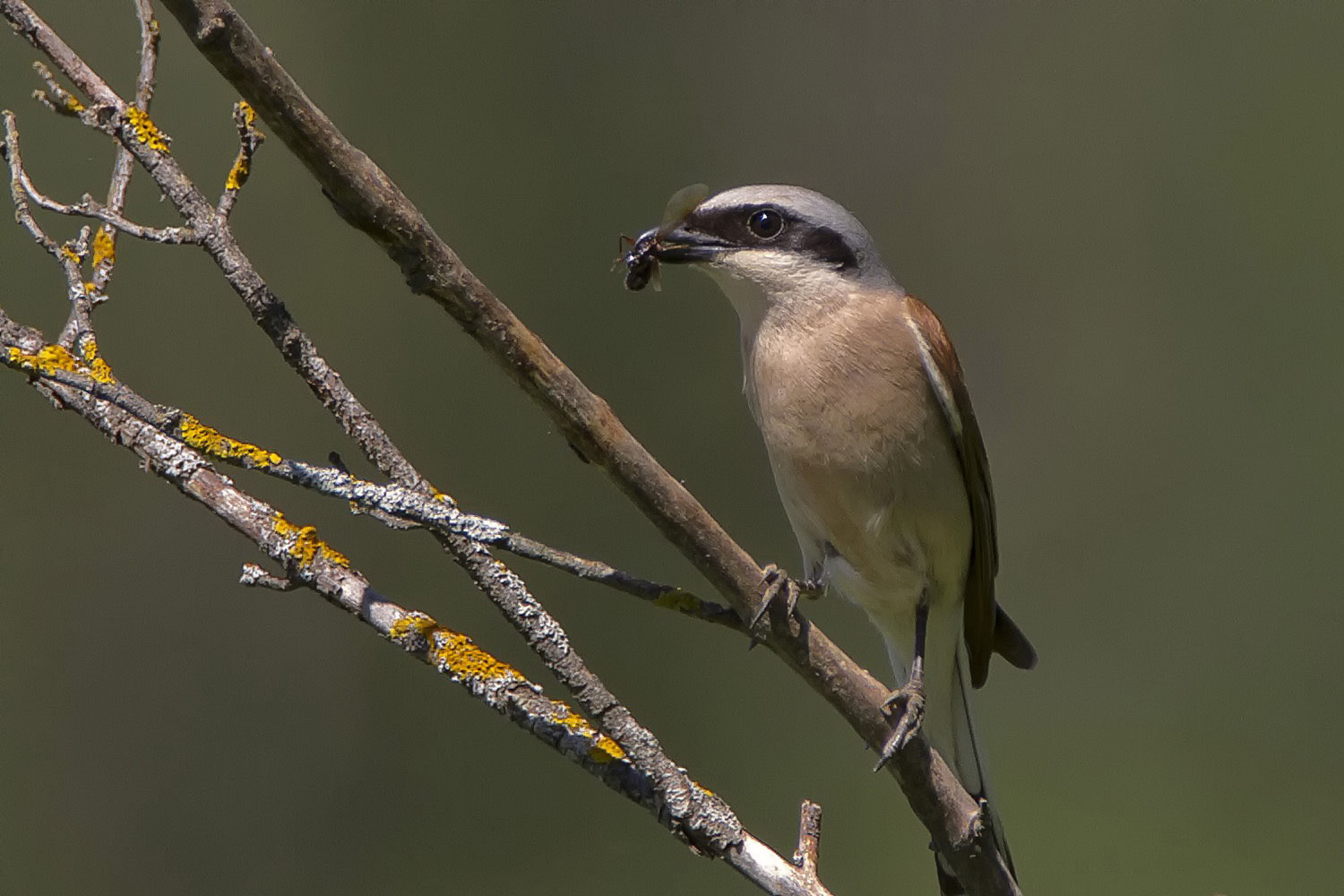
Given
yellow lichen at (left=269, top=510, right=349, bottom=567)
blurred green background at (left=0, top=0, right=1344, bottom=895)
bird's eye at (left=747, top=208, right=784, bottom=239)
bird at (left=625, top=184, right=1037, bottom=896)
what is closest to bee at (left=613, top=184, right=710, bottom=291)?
bird at (left=625, top=184, right=1037, bottom=896)

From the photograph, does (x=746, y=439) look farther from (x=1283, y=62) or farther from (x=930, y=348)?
(x=1283, y=62)

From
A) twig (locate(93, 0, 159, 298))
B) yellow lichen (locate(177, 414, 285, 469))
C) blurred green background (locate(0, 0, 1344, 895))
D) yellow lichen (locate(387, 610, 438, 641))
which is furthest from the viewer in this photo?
blurred green background (locate(0, 0, 1344, 895))

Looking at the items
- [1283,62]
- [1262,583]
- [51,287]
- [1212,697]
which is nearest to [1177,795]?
[1212,697]

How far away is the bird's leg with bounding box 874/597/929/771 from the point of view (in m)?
2.16

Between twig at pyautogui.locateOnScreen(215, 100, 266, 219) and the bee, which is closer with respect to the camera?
twig at pyautogui.locateOnScreen(215, 100, 266, 219)

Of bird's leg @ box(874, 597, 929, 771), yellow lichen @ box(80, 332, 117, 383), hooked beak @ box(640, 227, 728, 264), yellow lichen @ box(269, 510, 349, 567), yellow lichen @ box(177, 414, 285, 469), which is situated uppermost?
yellow lichen @ box(80, 332, 117, 383)

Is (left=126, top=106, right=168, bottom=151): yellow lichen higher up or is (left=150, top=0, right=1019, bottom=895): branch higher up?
(left=126, top=106, right=168, bottom=151): yellow lichen

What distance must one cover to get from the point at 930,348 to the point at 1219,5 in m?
5.48

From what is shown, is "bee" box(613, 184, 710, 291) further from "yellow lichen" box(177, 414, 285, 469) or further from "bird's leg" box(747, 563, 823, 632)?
"yellow lichen" box(177, 414, 285, 469)

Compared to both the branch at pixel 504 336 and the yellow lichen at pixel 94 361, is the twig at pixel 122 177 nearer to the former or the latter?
the yellow lichen at pixel 94 361

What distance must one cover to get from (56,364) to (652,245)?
1.35 meters

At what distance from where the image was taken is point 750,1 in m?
6.93

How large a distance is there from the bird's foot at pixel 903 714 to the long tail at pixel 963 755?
0.97 ft

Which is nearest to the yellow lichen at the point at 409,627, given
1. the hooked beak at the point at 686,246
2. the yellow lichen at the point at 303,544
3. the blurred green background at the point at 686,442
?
the yellow lichen at the point at 303,544
